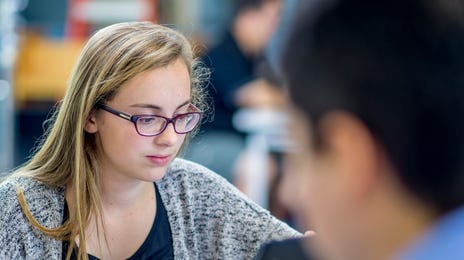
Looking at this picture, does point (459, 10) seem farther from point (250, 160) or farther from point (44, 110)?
point (44, 110)

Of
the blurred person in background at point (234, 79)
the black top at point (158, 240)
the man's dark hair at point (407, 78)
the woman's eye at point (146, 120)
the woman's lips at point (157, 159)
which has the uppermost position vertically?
the man's dark hair at point (407, 78)

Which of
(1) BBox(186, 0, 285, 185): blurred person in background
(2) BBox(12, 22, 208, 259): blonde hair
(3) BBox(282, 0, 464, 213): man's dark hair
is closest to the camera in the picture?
(3) BBox(282, 0, 464, 213): man's dark hair

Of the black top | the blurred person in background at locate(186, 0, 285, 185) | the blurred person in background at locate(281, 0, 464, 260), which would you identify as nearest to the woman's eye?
the black top

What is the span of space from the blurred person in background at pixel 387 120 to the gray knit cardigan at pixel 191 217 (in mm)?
976

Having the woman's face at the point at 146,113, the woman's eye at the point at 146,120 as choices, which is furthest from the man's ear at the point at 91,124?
the woman's eye at the point at 146,120

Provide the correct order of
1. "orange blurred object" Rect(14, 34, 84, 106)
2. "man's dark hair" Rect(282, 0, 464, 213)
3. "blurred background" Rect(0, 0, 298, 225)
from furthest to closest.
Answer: "orange blurred object" Rect(14, 34, 84, 106) → "blurred background" Rect(0, 0, 298, 225) → "man's dark hair" Rect(282, 0, 464, 213)

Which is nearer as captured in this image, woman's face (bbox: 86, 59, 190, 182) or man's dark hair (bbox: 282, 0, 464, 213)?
man's dark hair (bbox: 282, 0, 464, 213)

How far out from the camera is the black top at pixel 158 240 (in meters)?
1.69

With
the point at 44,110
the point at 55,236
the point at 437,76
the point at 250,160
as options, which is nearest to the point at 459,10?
the point at 437,76

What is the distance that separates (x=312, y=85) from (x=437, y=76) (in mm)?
96

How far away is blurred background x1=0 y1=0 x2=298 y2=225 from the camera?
153 inches

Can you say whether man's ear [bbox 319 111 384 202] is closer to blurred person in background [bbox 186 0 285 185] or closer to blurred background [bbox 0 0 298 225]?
blurred background [bbox 0 0 298 225]

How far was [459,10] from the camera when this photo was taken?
1.94ft

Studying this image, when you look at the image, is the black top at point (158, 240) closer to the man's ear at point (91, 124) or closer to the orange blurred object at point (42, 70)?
the man's ear at point (91, 124)
